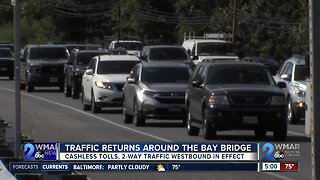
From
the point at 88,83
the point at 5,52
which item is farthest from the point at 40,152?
the point at 5,52

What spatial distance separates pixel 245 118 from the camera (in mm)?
23578

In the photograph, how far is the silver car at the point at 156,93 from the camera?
28281 millimetres

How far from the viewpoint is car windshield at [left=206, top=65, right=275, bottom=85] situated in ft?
80.6

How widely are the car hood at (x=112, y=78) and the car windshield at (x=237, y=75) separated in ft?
31.3

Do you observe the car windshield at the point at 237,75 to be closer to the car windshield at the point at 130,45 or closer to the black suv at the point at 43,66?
the black suv at the point at 43,66

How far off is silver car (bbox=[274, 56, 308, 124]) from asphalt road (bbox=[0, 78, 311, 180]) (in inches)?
19.2

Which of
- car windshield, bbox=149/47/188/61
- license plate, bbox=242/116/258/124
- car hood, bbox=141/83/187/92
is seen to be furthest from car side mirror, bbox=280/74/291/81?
car windshield, bbox=149/47/188/61

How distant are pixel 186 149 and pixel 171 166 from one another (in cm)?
33

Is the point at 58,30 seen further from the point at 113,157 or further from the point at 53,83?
the point at 113,157

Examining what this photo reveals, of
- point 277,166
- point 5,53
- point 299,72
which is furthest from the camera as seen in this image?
point 5,53

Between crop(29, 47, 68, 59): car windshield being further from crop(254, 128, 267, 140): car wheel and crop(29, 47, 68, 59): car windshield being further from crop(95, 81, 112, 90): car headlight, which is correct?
crop(254, 128, 267, 140): car wheel

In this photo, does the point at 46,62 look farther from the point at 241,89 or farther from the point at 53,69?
the point at 241,89

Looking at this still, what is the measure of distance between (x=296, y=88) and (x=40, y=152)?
19.5 meters

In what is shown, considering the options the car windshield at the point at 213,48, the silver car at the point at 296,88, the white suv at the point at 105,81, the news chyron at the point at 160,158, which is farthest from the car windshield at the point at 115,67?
the news chyron at the point at 160,158
